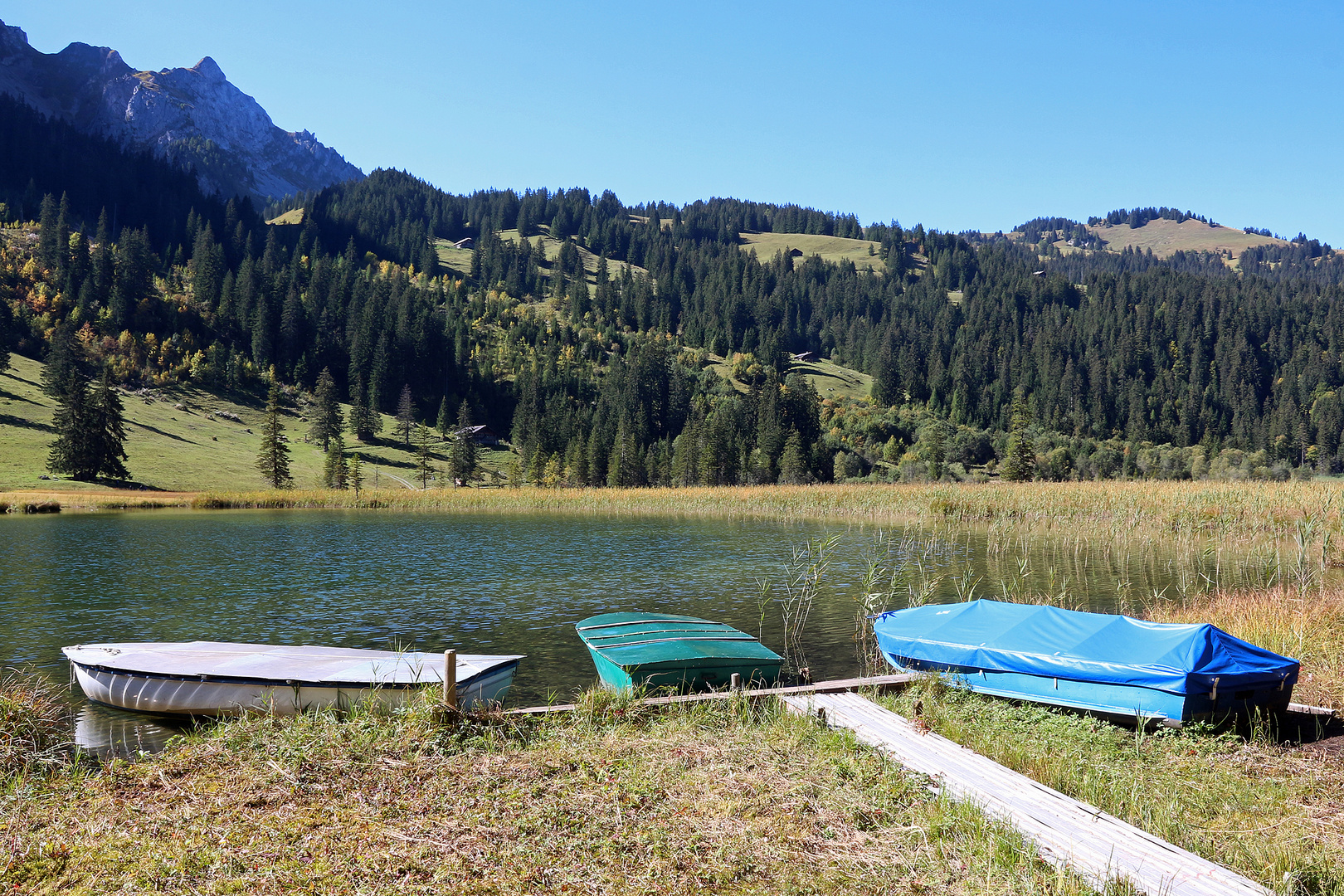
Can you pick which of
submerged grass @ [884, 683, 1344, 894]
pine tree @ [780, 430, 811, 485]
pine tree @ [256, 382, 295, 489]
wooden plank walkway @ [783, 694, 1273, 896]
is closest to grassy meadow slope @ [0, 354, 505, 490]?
pine tree @ [256, 382, 295, 489]

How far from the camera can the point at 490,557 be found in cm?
3534

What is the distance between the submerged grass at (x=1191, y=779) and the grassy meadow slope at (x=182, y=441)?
84.8 metres

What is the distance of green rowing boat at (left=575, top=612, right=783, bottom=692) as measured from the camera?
1288 cm

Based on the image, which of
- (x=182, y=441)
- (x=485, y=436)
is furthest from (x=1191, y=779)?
(x=485, y=436)

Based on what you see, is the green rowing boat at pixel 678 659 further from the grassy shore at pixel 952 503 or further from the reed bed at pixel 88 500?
the reed bed at pixel 88 500

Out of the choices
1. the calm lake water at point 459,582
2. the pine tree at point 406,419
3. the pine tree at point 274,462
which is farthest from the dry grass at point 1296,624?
the pine tree at point 406,419

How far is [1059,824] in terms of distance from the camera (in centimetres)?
736

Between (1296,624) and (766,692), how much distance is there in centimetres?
1155

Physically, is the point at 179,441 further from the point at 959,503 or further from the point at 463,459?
the point at 959,503

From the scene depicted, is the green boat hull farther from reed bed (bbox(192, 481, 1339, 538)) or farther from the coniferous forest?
the coniferous forest

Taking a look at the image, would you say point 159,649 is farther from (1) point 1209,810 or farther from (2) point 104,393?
(2) point 104,393

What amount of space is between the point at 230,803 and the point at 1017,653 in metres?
11.4

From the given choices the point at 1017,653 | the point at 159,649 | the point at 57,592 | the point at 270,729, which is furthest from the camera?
the point at 57,592

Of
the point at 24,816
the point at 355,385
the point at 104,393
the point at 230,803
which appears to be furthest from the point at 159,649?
the point at 355,385
